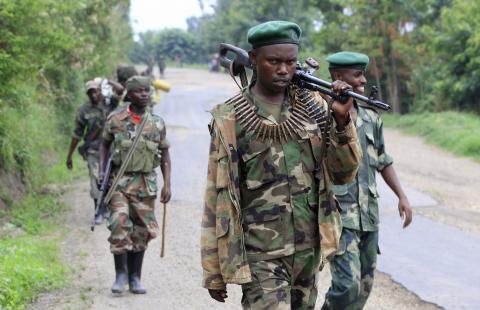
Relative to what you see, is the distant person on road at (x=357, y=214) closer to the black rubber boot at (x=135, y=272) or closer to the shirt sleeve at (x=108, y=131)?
the black rubber boot at (x=135, y=272)

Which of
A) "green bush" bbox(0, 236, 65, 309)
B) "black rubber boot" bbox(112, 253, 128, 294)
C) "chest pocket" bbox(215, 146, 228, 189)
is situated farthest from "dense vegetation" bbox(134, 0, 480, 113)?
"chest pocket" bbox(215, 146, 228, 189)

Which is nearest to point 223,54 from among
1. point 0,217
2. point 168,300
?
point 168,300

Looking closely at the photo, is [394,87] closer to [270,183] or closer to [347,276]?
[347,276]

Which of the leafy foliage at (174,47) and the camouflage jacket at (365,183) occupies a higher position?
the camouflage jacket at (365,183)

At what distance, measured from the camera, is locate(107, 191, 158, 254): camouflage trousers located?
7043 millimetres

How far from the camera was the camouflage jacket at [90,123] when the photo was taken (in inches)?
429

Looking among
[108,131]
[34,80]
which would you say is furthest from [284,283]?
[34,80]

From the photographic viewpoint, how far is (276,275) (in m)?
3.90

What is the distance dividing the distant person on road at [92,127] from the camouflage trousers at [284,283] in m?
7.07

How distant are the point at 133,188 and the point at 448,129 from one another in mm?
14766

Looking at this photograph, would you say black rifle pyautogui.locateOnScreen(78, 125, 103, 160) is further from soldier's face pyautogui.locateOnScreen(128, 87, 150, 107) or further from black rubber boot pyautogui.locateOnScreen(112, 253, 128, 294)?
black rubber boot pyautogui.locateOnScreen(112, 253, 128, 294)

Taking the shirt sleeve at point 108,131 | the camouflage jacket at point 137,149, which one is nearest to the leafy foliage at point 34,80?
the shirt sleeve at point 108,131

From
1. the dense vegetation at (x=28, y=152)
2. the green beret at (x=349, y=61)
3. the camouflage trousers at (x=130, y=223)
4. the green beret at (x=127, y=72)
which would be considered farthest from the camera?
the green beret at (x=127, y=72)

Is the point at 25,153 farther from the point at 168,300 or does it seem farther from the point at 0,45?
the point at 168,300
